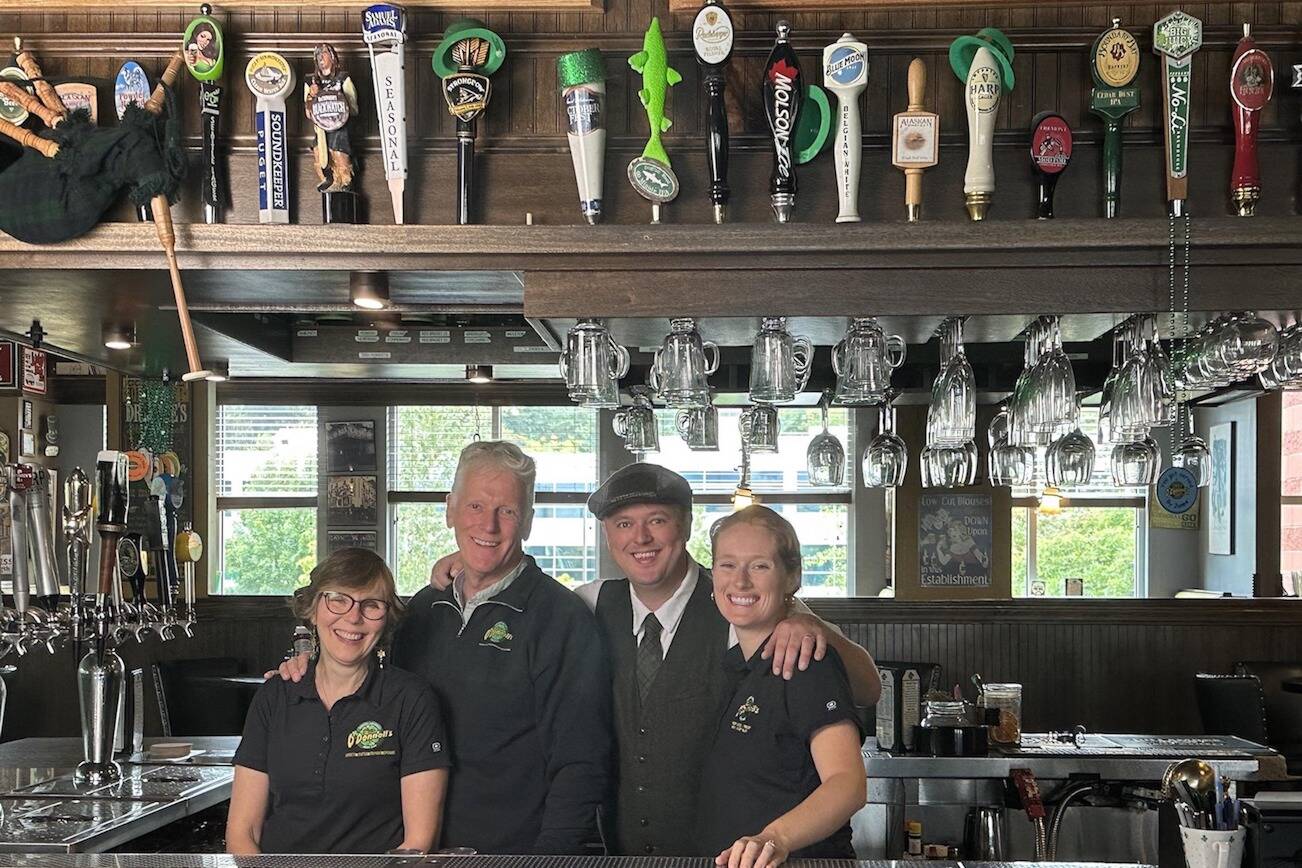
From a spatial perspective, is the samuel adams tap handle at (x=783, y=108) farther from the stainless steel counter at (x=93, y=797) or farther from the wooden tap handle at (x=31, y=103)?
the stainless steel counter at (x=93, y=797)

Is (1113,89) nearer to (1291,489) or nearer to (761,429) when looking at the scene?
(761,429)

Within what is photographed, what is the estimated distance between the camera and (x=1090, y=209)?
230cm

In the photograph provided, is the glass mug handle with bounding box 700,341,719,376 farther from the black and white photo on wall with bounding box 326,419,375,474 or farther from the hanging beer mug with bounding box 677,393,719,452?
the black and white photo on wall with bounding box 326,419,375,474

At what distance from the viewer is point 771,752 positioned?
225 cm

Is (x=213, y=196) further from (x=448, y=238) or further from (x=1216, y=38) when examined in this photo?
(x=1216, y=38)

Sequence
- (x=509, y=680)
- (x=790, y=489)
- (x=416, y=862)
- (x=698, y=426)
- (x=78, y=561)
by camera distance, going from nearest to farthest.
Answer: (x=416, y=862) → (x=509, y=680) → (x=78, y=561) → (x=698, y=426) → (x=790, y=489)

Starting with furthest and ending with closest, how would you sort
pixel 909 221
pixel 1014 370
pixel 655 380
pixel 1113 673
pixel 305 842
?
pixel 1113 673 < pixel 1014 370 < pixel 655 380 < pixel 305 842 < pixel 909 221

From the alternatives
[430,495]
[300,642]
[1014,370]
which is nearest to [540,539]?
[430,495]

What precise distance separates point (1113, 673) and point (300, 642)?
4.72m

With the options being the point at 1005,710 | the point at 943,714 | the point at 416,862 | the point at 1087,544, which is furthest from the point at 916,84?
the point at 1087,544

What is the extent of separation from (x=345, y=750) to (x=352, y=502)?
658 cm

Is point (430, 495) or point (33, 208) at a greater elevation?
point (33, 208)

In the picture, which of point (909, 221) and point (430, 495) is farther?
point (430, 495)

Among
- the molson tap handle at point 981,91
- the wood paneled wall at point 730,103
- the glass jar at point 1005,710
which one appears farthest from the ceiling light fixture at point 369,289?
the glass jar at point 1005,710
